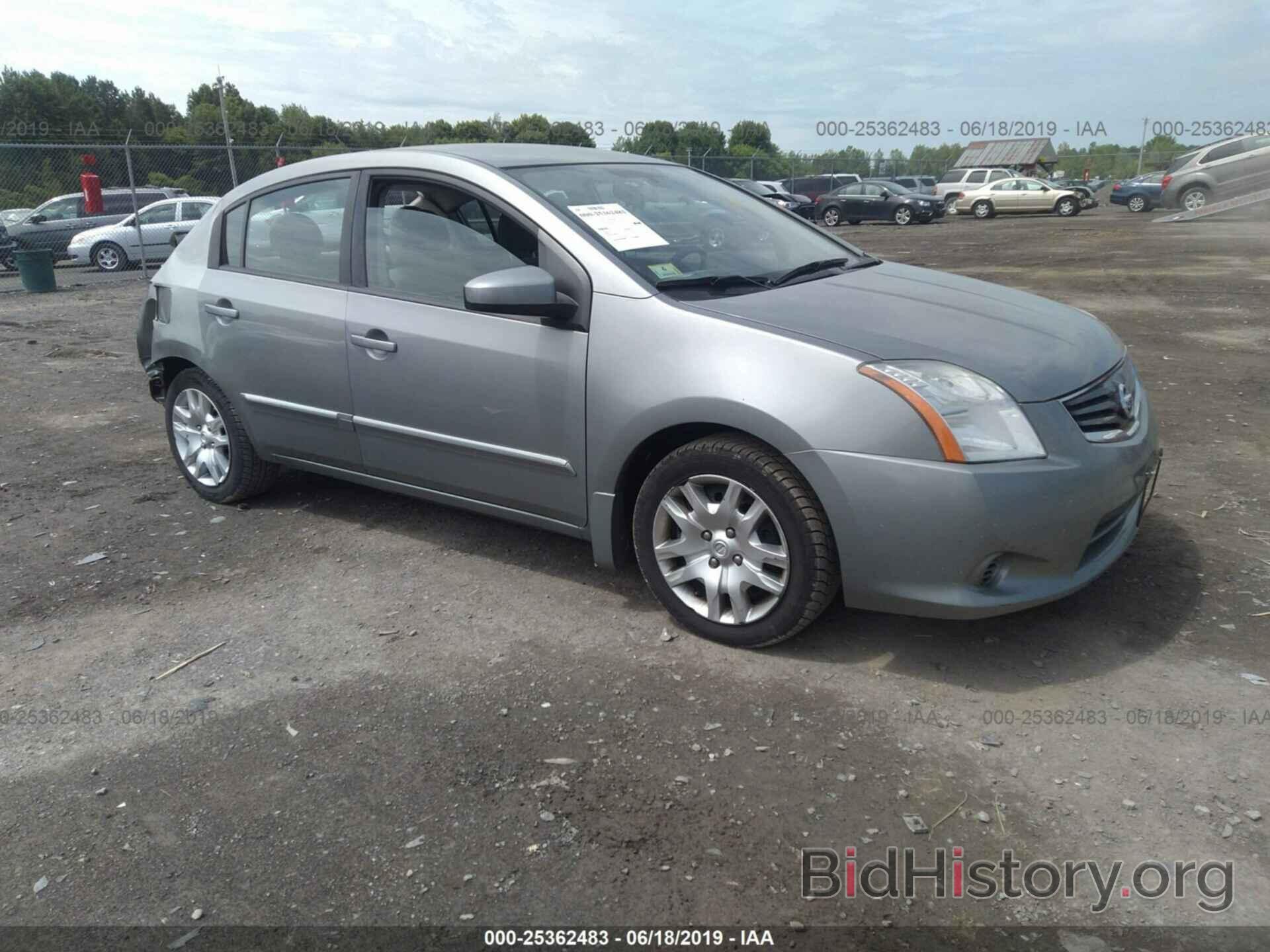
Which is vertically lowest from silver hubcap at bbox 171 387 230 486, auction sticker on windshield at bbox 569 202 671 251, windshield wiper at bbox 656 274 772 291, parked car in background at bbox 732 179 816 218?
silver hubcap at bbox 171 387 230 486

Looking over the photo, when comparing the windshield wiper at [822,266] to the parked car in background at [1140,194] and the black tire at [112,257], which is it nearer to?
the black tire at [112,257]

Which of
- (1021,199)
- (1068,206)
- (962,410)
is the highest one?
(1021,199)

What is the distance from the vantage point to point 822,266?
4289 millimetres

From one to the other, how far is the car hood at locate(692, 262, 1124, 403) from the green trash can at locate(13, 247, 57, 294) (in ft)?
50.0

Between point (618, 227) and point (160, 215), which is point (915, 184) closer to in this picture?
point (160, 215)

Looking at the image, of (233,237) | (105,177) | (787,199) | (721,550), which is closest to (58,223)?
(105,177)

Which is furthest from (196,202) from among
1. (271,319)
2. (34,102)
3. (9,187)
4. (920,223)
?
(34,102)

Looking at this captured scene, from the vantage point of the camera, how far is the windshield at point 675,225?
383cm

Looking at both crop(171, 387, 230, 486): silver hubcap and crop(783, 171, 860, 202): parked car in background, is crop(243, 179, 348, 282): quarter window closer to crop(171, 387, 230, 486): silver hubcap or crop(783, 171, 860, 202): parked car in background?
crop(171, 387, 230, 486): silver hubcap

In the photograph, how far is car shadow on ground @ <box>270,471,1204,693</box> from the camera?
3.43m

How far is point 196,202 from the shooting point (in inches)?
753

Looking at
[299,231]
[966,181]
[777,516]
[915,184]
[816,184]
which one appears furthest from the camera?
[915,184]

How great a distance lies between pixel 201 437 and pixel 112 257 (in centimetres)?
1632

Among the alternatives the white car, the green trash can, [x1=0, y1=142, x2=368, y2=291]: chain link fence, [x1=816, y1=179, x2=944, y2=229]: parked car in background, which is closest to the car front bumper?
[x1=0, y1=142, x2=368, y2=291]: chain link fence
